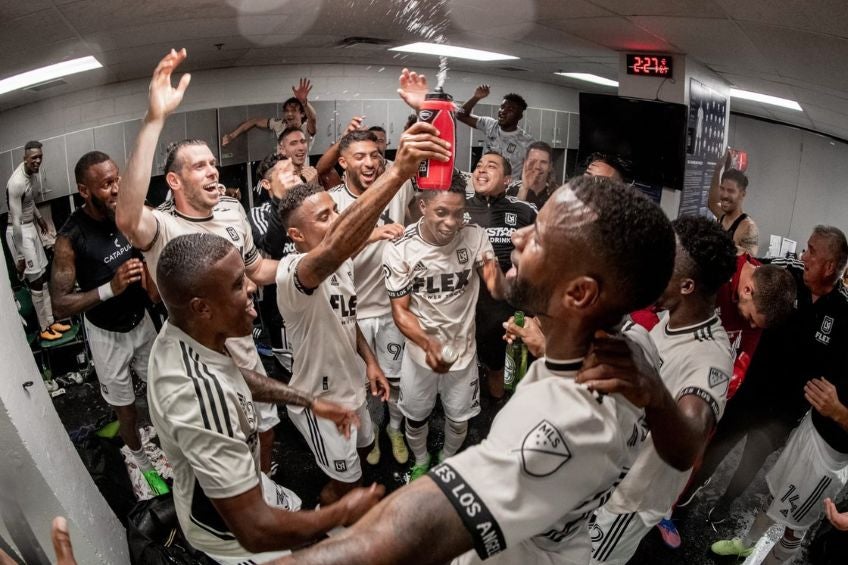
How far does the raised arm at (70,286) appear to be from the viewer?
2443 millimetres

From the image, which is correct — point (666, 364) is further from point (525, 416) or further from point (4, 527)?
point (4, 527)

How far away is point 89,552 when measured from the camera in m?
1.76

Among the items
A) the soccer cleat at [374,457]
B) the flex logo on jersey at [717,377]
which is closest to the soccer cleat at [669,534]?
the flex logo on jersey at [717,377]

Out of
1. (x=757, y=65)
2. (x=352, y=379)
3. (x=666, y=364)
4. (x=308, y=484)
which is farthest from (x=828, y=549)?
(x=757, y=65)

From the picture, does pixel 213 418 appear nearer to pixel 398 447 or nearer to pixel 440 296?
pixel 440 296

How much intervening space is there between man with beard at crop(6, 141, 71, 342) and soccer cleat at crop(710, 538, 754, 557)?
12.5ft

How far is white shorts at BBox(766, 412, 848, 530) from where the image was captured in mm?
2086

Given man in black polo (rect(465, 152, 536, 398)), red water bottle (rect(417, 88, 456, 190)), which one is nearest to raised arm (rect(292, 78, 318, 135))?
man in black polo (rect(465, 152, 536, 398))

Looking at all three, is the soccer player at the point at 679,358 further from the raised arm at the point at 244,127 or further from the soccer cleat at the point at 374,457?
the raised arm at the point at 244,127

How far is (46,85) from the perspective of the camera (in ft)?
7.38

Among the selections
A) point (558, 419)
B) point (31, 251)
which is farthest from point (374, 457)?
point (558, 419)

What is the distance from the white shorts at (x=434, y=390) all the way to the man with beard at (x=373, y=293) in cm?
24

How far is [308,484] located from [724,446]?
2291mm

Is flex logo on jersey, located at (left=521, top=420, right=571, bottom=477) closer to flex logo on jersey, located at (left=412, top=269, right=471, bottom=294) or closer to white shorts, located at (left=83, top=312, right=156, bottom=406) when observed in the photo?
flex logo on jersey, located at (left=412, top=269, right=471, bottom=294)
